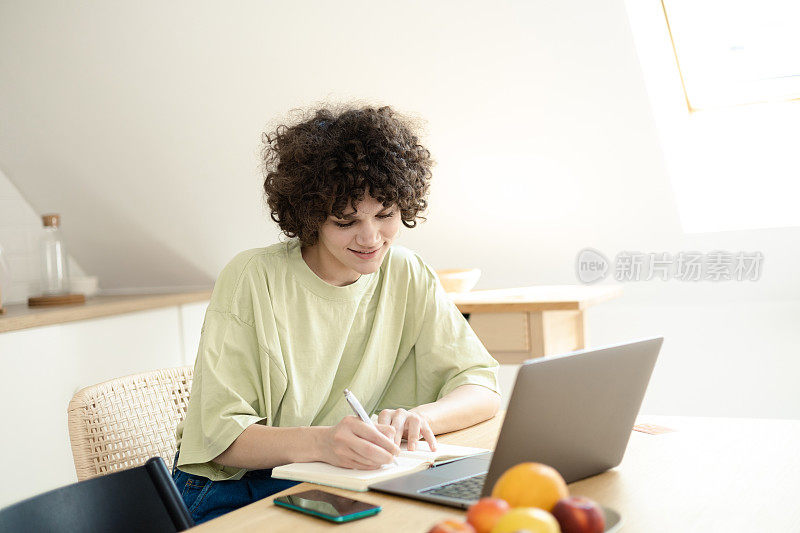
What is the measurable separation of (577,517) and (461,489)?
1.02 ft

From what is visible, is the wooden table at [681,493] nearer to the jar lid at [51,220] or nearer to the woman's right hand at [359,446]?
the woman's right hand at [359,446]

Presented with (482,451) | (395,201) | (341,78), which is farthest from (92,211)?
(482,451)

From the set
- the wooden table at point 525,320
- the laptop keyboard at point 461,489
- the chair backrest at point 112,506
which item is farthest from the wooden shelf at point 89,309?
the laptop keyboard at point 461,489

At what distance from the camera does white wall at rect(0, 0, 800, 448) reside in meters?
2.51

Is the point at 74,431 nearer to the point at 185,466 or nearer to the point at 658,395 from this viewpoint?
the point at 185,466

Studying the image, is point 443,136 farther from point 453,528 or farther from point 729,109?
point 453,528

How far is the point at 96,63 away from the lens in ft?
9.67

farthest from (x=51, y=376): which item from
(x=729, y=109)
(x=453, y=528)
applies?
(x=453, y=528)

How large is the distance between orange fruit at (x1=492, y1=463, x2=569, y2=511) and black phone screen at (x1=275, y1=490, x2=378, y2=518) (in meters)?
0.24

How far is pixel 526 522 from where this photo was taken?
633mm

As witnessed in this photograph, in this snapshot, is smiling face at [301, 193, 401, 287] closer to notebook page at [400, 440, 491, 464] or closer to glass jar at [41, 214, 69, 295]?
notebook page at [400, 440, 491, 464]

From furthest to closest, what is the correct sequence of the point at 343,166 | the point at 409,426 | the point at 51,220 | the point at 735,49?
the point at 51,220, the point at 735,49, the point at 343,166, the point at 409,426

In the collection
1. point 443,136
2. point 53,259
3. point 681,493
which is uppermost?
point 443,136

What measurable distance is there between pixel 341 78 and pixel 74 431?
5.34 feet
